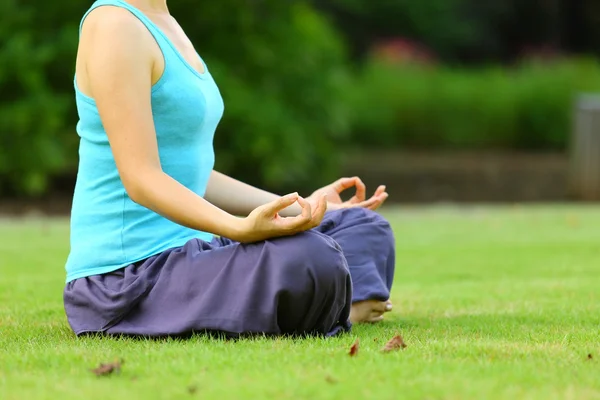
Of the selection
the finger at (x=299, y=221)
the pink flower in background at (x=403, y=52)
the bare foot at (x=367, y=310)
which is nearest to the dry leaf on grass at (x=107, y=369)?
the finger at (x=299, y=221)

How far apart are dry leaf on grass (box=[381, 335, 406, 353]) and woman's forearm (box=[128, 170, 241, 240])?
1.71ft

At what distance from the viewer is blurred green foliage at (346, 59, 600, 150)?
18.8 meters

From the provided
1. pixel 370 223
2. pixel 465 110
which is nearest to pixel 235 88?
pixel 465 110

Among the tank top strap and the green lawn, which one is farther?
the tank top strap

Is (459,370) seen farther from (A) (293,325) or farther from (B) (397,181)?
(B) (397,181)

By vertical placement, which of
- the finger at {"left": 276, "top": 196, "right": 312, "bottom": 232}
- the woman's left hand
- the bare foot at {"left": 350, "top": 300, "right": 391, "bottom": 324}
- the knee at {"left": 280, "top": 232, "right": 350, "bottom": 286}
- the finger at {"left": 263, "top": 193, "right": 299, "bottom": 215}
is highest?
the finger at {"left": 263, "top": 193, "right": 299, "bottom": 215}

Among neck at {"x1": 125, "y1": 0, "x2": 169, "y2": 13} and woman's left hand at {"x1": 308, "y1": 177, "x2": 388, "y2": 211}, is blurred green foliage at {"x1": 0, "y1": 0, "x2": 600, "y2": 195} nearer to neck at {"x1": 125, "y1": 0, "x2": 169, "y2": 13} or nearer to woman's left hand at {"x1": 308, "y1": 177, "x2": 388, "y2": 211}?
woman's left hand at {"x1": 308, "y1": 177, "x2": 388, "y2": 211}

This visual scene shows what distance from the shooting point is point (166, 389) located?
2.48 metres

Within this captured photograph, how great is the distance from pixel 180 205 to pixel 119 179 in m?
0.32

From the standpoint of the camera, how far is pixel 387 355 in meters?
2.92

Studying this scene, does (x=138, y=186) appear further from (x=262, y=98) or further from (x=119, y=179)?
(x=262, y=98)

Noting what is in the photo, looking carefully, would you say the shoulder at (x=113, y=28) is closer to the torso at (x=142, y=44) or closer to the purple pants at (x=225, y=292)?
the torso at (x=142, y=44)

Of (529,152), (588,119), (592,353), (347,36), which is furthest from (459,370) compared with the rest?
(347,36)

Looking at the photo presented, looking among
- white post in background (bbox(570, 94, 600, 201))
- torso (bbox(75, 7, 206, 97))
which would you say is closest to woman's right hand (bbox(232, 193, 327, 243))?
torso (bbox(75, 7, 206, 97))
